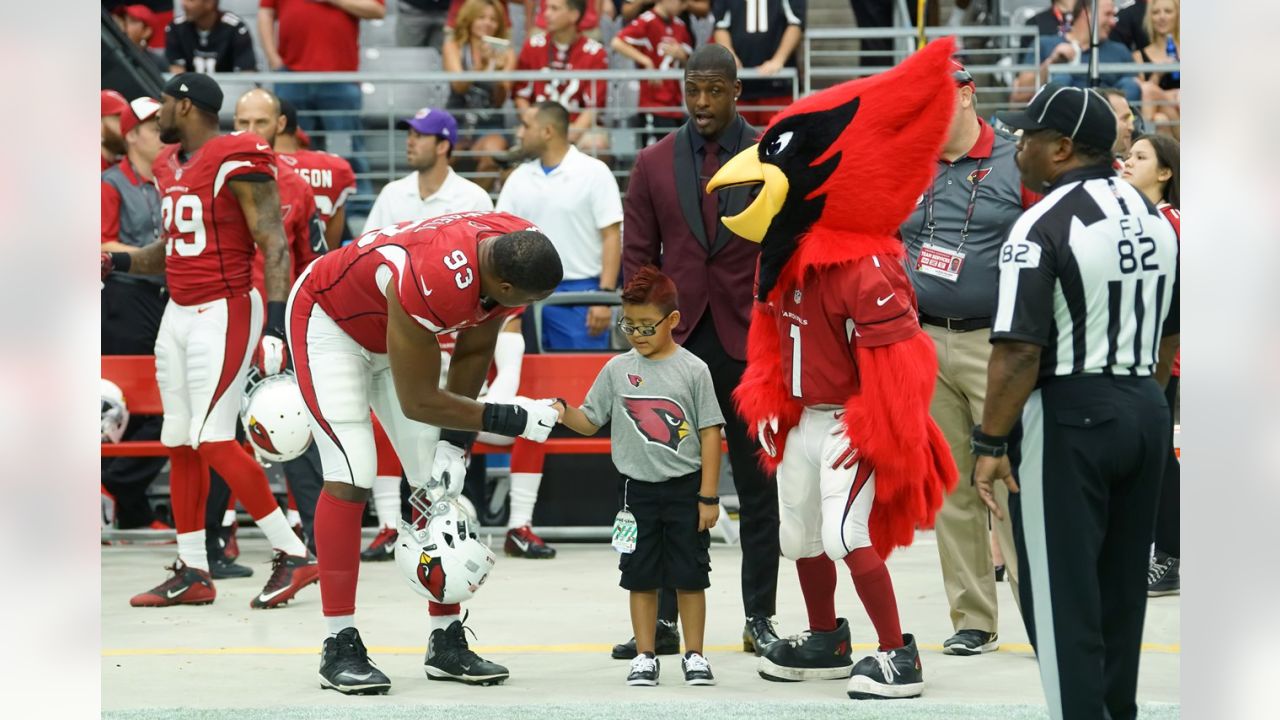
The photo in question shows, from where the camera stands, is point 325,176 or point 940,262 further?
point 325,176

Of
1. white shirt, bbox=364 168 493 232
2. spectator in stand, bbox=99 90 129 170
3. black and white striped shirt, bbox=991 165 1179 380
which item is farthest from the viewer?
spectator in stand, bbox=99 90 129 170

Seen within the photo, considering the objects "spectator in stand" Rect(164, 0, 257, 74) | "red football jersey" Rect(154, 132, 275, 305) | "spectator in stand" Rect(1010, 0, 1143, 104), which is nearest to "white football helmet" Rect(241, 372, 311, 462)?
"red football jersey" Rect(154, 132, 275, 305)

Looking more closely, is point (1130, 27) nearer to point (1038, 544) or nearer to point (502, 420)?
point (502, 420)

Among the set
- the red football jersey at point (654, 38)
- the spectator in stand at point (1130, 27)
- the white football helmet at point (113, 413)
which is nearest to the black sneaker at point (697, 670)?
the white football helmet at point (113, 413)

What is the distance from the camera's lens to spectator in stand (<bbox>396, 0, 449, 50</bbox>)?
12367 millimetres

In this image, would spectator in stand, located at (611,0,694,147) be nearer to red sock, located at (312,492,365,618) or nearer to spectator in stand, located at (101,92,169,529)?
spectator in stand, located at (101,92,169,529)

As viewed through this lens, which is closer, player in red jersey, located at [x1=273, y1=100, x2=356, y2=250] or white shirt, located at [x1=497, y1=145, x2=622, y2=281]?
player in red jersey, located at [x1=273, y1=100, x2=356, y2=250]

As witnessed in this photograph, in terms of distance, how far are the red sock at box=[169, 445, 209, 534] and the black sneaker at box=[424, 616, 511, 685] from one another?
204cm

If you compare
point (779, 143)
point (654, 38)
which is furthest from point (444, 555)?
point (654, 38)

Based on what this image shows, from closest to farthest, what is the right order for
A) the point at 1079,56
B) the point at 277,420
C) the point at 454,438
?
1. the point at 454,438
2. the point at 277,420
3. the point at 1079,56

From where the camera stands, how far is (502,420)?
4.83 metres

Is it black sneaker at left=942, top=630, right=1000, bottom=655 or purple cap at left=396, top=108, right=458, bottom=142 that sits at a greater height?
purple cap at left=396, top=108, right=458, bottom=142

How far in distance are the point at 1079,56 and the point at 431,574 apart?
836 centimetres
